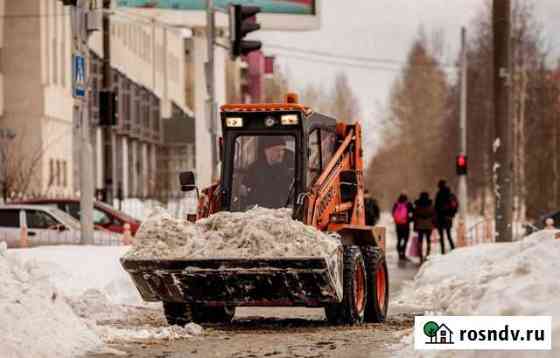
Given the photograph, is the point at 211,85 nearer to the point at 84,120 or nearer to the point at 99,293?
the point at 84,120

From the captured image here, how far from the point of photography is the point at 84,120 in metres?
25.7

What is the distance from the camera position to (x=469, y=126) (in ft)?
283

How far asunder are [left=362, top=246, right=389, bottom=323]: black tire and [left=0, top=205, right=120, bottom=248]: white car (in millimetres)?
12936

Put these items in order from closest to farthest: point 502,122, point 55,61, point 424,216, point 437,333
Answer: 1. point 437,333
2. point 502,122
3. point 424,216
4. point 55,61

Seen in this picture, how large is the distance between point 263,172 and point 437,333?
19.1 ft

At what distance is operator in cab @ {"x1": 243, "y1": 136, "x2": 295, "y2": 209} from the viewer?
17812mm

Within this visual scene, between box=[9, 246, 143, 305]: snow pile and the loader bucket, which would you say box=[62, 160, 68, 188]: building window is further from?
the loader bucket

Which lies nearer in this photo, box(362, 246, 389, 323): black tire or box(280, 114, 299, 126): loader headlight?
box(280, 114, 299, 126): loader headlight

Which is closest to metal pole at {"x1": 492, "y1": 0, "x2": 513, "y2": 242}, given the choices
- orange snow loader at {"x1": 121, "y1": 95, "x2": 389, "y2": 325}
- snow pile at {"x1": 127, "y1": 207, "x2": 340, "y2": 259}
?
orange snow loader at {"x1": 121, "y1": 95, "x2": 389, "y2": 325}

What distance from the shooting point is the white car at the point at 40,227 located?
3100cm

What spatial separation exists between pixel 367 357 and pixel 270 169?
5.12 metres

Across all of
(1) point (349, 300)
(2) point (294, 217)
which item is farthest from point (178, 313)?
(1) point (349, 300)

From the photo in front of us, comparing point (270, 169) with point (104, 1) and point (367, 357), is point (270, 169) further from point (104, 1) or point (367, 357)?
point (104, 1)

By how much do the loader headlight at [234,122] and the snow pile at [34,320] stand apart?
3.83m
